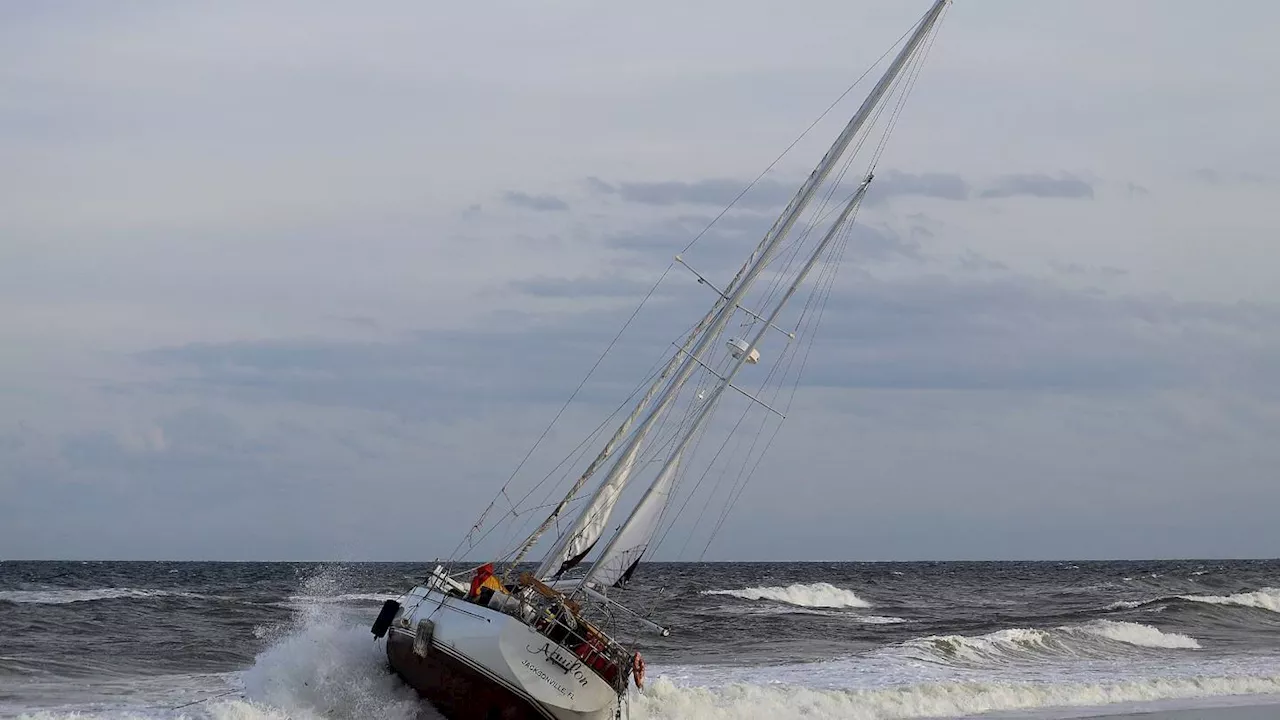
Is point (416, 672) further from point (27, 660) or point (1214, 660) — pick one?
point (1214, 660)

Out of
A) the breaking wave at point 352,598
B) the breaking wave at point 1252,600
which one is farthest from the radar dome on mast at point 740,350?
the breaking wave at point 1252,600

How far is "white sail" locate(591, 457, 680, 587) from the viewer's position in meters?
21.7

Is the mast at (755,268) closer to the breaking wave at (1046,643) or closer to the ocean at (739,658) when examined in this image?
the ocean at (739,658)

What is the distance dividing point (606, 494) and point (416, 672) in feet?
12.8

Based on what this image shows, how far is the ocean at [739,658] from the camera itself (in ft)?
78.5

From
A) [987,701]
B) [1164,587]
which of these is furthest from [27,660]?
[1164,587]

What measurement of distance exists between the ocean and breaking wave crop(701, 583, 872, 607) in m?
4.09

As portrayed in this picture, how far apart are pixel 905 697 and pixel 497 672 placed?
35.1 ft

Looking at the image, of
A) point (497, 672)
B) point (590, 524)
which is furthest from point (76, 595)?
point (497, 672)

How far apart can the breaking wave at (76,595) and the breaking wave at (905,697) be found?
1167 inches

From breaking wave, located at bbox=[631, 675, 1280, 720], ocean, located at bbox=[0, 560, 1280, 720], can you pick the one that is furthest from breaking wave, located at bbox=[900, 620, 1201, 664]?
breaking wave, located at bbox=[631, 675, 1280, 720]

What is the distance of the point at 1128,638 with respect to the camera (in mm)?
41844

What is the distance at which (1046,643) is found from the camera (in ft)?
127

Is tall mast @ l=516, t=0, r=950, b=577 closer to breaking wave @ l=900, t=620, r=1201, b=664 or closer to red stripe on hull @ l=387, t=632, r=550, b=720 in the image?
red stripe on hull @ l=387, t=632, r=550, b=720
